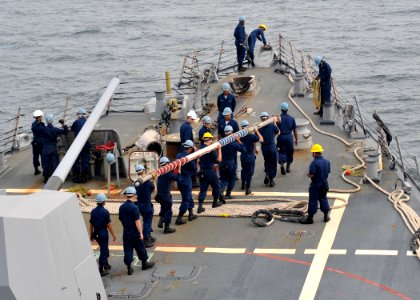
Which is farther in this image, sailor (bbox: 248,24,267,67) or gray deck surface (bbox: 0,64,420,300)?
sailor (bbox: 248,24,267,67)

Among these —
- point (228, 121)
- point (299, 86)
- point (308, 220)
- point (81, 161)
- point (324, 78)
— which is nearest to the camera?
point (308, 220)

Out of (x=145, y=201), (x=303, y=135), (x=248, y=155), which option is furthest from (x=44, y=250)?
(x=303, y=135)

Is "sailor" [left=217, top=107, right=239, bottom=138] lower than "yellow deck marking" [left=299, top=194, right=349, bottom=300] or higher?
higher

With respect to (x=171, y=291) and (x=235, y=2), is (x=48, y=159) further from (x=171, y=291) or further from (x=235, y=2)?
(x=235, y=2)

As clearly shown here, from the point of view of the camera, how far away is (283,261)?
14.1 meters

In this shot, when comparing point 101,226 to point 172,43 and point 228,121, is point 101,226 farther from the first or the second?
point 172,43

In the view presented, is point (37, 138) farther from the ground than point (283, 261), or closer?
farther from the ground

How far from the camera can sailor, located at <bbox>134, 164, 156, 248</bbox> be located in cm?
1437

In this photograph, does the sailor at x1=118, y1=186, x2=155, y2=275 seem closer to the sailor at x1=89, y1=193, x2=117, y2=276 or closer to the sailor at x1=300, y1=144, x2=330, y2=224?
the sailor at x1=89, y1=193, x2=117, y2=276

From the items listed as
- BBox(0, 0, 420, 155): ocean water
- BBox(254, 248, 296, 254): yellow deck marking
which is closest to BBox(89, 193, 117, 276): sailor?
BBox(254, 248, 296, 254): yellow deck marking

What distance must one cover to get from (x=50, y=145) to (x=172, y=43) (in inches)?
1179

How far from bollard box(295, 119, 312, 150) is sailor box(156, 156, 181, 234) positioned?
500 cm

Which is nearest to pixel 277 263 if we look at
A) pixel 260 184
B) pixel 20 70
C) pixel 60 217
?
pixel 260 184

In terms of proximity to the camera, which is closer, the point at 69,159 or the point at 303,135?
the point at 69,159
